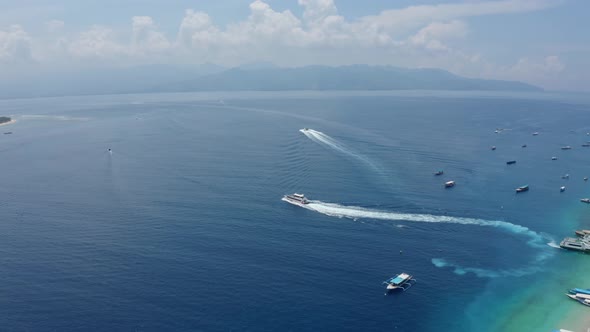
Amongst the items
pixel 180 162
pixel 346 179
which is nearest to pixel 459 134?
pixel 346 179

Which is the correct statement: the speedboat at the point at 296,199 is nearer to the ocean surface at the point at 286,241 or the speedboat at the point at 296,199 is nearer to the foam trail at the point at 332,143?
the ocean surface at the point at 286,241

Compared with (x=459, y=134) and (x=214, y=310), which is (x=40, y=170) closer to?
(x=214, y=310)

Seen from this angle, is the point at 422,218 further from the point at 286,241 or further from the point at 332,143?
the point at 332,143

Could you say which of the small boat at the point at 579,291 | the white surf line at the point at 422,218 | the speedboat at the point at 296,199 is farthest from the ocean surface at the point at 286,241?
the small boat at the point at 579,291

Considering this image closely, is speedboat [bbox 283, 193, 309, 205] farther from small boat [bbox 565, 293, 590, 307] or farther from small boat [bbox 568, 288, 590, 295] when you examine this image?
small boat [bbox 565, 293, 590, 307]

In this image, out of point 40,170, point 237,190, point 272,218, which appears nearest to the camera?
point 272,218

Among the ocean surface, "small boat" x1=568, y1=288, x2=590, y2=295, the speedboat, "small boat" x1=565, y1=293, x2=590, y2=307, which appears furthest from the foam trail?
"small boat" x1=565, y1=293, x2=590, y2=307

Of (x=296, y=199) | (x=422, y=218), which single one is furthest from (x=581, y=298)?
(x=296, y=199)
